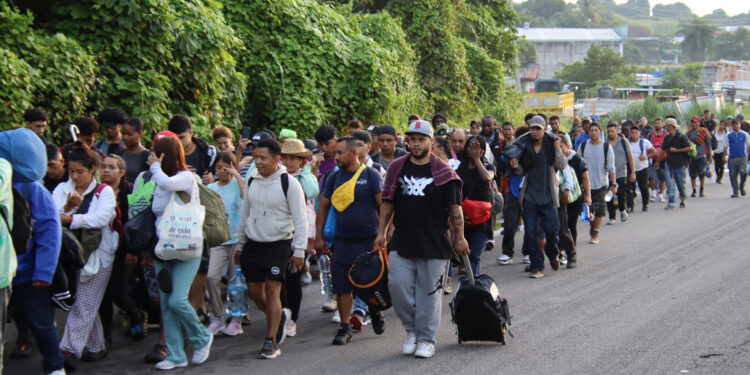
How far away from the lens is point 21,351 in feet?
24.0

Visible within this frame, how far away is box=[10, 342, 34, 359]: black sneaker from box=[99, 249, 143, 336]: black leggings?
26.2 inches

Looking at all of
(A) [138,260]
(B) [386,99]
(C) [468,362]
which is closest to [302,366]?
(C) [468,362]

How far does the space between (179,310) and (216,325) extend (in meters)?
1.44

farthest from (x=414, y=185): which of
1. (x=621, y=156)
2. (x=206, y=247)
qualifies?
(x=621, y=156)

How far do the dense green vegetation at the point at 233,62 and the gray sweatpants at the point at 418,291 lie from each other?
470cm

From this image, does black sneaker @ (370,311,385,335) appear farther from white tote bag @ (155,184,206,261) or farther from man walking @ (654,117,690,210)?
man walking @ (654,117,690,210)

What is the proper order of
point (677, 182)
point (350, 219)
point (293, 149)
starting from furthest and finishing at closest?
A: point (677, 182) → point (293, 149) → point (350, 219)

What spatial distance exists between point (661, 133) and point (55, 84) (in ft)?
47.9

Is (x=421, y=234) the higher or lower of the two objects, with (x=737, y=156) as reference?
higher

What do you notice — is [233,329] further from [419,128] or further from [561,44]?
[561,44]

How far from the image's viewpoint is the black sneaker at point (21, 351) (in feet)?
24.0

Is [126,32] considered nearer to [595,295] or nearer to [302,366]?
[302,366]

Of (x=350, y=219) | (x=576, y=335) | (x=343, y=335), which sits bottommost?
(x=576, y=335)

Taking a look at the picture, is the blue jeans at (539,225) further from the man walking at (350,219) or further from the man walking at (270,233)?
the man walking at (270,233)
